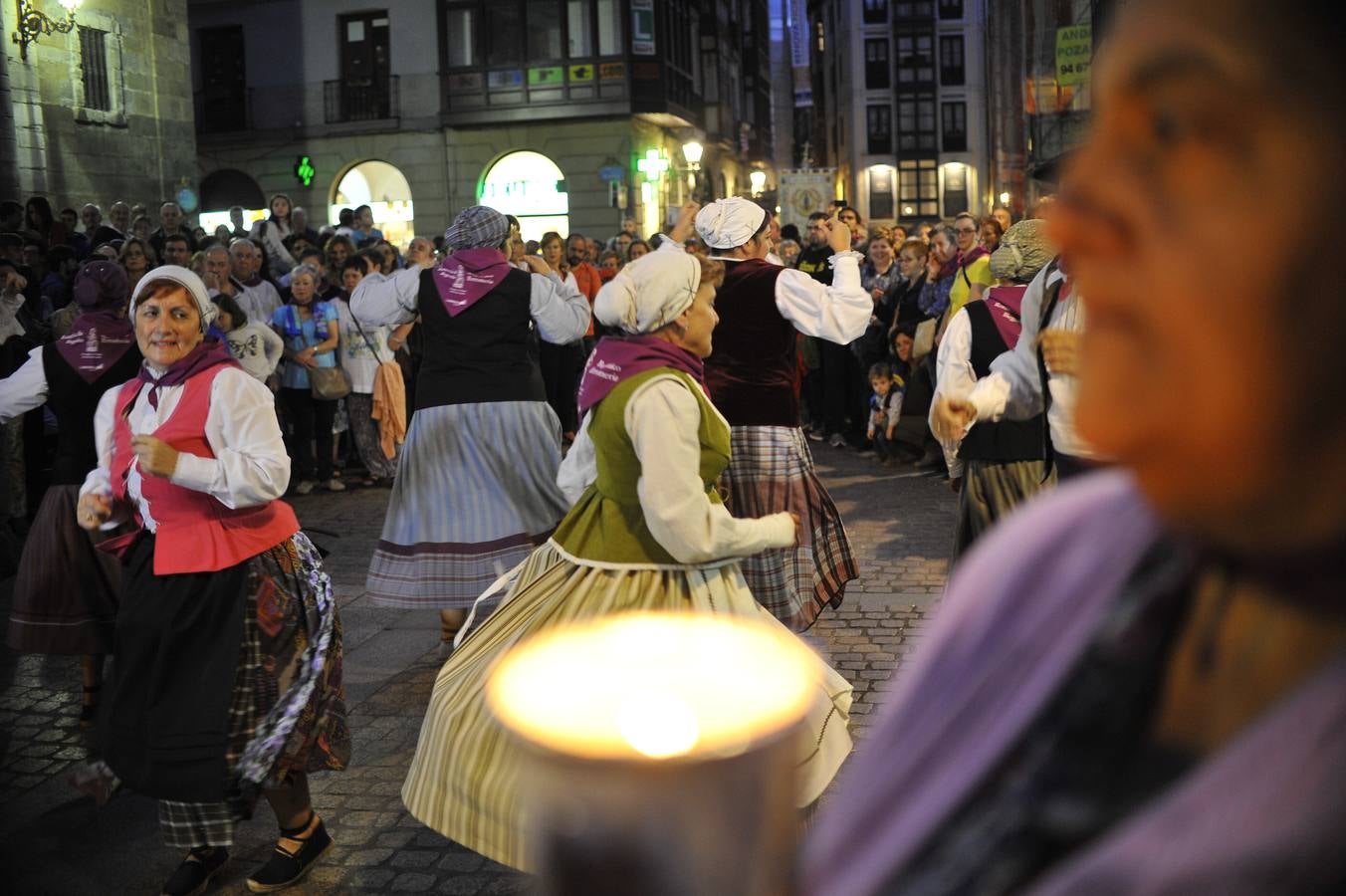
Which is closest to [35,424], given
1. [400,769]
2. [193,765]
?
[400,769]

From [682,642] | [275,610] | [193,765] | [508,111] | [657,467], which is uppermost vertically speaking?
[508,111]

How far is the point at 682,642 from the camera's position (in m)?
0.85

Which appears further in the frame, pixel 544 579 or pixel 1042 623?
pixel 544 579

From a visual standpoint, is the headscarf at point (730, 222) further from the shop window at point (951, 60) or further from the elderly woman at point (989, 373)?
the shop window at point (951, 60)

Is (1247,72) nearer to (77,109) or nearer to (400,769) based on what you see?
(400,769)

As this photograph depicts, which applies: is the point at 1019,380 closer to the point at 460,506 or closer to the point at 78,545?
the point at 460,506

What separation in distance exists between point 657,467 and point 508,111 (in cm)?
3176

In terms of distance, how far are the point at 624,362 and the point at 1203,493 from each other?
3.42 meters

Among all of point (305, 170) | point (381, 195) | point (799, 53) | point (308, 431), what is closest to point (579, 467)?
point (308, 431)

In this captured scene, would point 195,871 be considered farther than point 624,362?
Yes

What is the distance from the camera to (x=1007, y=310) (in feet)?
18.8

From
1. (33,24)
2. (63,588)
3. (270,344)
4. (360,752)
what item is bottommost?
(360,752)

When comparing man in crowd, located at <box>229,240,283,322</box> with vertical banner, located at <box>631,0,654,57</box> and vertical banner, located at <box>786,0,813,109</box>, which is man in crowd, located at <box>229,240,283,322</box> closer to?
vertical banner, located at <box>631,0,654,57</box>

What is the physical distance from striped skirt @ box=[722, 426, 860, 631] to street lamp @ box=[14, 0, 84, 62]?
53.8ft
